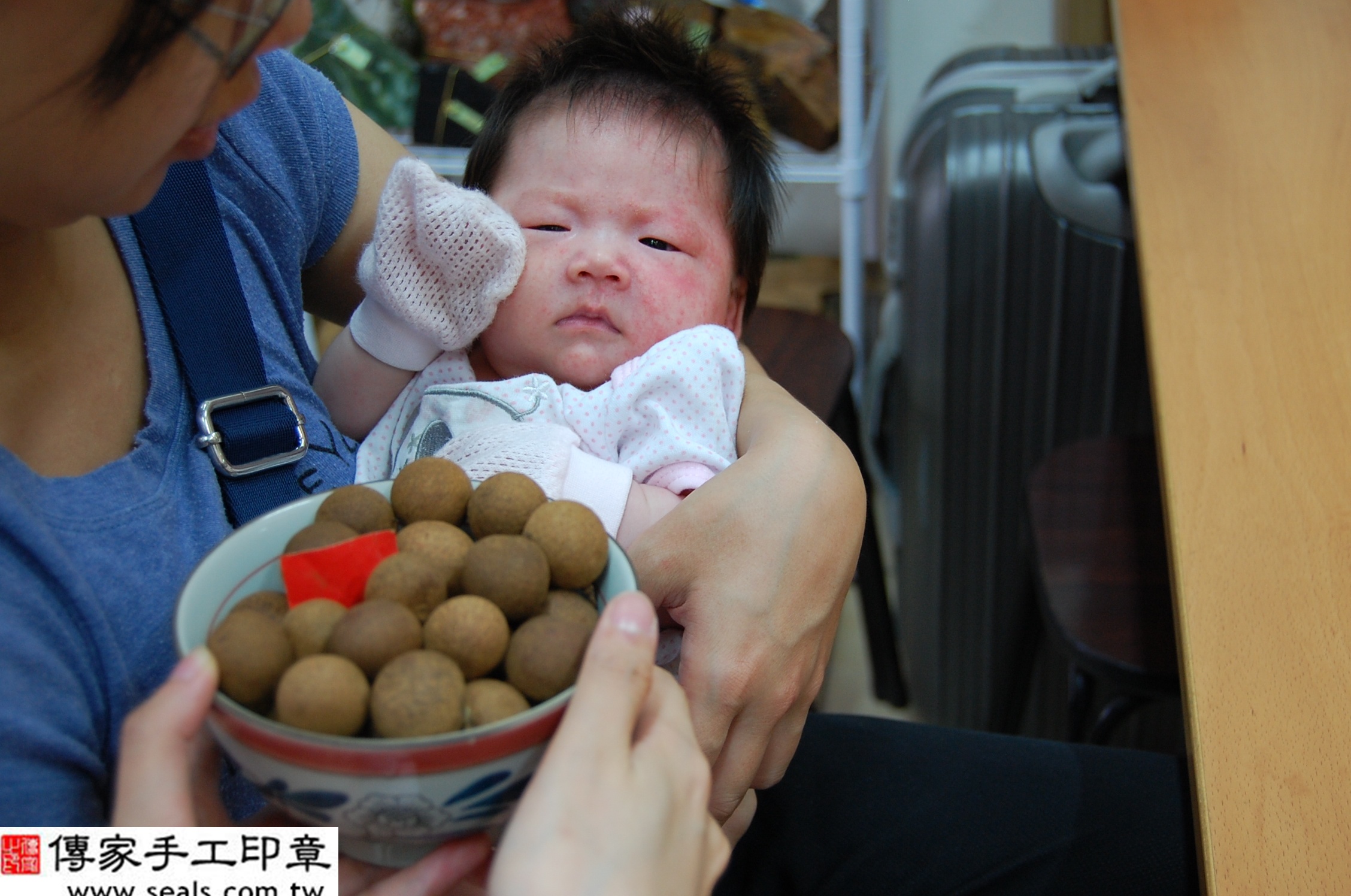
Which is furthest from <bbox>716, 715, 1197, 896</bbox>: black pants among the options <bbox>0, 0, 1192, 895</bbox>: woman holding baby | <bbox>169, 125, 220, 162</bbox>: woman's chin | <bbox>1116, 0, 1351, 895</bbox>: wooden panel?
<bbox>169, 125, 220, 162</bbox>: woman's chin

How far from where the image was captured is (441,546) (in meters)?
0.49

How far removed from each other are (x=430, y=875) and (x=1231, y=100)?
3.71 ft

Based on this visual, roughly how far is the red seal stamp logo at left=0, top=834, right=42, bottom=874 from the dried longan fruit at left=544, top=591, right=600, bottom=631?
27 centimetres

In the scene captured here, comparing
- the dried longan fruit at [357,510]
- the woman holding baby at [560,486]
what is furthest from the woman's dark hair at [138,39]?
the dried longan fruit at [357,510]

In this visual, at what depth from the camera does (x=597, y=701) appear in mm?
432

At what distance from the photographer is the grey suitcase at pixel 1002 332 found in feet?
4.76

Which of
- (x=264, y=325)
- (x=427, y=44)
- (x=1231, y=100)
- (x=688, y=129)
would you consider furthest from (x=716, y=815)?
(x=427, y=44)

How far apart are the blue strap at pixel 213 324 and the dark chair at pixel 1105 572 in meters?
0.80

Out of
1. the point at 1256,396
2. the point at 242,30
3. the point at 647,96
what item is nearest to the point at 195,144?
the point at 242,30

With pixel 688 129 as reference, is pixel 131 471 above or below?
below

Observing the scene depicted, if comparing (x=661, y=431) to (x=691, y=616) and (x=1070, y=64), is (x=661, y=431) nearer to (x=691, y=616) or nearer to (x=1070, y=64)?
(x=691, y=616)

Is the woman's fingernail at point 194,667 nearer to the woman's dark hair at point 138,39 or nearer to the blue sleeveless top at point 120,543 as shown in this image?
the blue sleeveless top at point 120,543

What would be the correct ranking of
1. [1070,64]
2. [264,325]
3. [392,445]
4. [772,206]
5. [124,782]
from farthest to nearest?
[1070,64] → [772,206] → [392,445] → [264,325] → [124,782]

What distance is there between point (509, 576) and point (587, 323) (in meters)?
0.47
